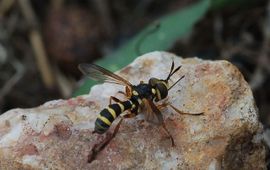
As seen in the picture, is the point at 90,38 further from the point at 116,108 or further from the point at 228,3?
the point at 116,108

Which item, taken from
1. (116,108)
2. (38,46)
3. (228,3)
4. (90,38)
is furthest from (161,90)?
(38,46)

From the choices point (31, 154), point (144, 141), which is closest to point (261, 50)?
point (144, 141)

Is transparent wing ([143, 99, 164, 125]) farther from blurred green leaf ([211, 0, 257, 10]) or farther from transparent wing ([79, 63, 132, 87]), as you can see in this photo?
blurred green leaf ([211, 0, 257, 10])

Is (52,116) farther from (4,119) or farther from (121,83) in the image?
(121,83)

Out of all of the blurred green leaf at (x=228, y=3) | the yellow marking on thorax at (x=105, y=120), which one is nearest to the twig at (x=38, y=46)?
the blurred green leaf at (x=228, y=3)

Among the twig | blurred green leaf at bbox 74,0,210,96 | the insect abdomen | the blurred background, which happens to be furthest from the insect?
the twig

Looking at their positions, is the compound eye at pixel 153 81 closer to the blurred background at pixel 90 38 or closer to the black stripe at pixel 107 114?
the black stripe at pixel 107 114
